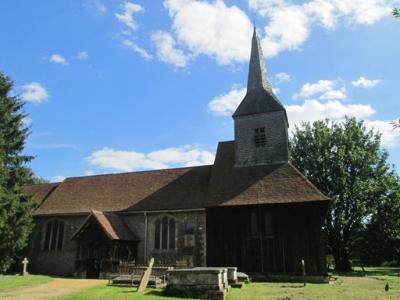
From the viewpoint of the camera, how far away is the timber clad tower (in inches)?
990

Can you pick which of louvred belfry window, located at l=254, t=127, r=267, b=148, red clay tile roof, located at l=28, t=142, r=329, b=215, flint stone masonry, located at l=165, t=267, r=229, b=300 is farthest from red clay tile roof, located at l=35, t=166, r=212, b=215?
flint stone masonry, located at l=165, t=267, r=229, b=300

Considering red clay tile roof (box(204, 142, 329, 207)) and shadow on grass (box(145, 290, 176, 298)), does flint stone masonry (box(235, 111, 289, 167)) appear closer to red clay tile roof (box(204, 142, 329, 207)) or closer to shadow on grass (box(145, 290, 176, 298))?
red clay tile roof (box(204, 142, 329, 207))

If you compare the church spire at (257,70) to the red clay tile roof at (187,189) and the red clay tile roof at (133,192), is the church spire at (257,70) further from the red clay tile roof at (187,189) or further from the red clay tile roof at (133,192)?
the red clay tile roof at (133,192)

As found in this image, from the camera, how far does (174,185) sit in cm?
2645

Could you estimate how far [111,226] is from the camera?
74.0 ft

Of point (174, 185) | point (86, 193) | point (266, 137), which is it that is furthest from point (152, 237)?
point (266, 137)

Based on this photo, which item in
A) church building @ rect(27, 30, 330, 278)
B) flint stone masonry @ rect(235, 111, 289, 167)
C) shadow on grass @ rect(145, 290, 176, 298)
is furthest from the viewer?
flint stone masonry @ rect(235, 111, 289, 167)

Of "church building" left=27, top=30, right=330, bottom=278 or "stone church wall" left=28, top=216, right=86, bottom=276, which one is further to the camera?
"stone church wall" left=28, top=216, right=86, bottom=276

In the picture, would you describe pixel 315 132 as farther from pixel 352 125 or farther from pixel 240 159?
pixel 240 159

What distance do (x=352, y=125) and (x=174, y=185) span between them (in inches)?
779

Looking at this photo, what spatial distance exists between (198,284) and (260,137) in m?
14.0

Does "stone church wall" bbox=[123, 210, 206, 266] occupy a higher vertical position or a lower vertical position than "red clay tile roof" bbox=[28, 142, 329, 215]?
lower

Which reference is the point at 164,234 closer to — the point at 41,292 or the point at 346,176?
the point at 41,292

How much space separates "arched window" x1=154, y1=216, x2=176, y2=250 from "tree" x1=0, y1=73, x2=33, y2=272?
8415mm
